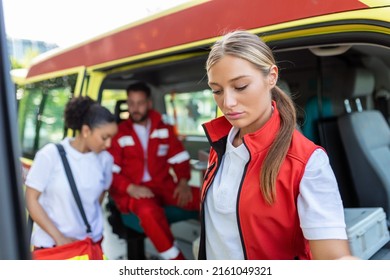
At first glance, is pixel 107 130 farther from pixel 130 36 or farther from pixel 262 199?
pixel 262 199

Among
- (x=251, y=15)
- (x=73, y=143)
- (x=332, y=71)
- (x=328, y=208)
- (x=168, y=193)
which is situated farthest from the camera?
(x=168, y=193)

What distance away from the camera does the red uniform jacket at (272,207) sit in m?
1.13

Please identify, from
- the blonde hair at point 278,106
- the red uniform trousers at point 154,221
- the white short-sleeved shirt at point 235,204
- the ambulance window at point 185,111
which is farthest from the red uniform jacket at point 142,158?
the blonde hair at point 278,106

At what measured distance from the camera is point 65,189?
2076 mm

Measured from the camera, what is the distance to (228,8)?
179 centimetres

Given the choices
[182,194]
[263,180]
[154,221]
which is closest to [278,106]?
[263,180]

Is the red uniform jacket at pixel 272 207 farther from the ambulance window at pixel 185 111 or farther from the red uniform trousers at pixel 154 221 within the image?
the ambulance window at pixel 185 111

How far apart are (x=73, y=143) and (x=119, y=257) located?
4.88ft

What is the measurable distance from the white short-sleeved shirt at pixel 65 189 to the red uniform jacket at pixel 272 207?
124 centimetres

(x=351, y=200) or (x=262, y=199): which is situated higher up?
(x=262, y=199)

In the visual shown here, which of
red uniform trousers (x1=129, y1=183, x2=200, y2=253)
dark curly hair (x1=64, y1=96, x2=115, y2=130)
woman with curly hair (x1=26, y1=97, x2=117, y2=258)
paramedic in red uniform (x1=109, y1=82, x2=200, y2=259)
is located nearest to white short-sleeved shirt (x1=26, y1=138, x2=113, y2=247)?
woman with curly hair (x1=26, y1=97, x2=117, y2=258)

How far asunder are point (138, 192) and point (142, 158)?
31cm

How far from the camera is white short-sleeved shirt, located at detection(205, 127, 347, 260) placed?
1086 mm
